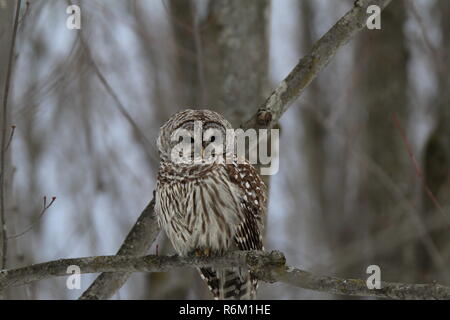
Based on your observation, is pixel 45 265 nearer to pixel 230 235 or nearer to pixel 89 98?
pixel 230 235

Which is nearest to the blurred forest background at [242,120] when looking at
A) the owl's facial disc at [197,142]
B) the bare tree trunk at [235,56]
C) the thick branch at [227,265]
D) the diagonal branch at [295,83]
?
the bare tree trunk at [235,56]

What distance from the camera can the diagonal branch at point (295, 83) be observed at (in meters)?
4.77

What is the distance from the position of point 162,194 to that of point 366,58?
4708mm

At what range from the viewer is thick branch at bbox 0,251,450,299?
329 centimetres

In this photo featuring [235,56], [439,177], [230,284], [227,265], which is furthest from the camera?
[439,177]

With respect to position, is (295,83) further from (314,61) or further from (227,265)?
(227,265)

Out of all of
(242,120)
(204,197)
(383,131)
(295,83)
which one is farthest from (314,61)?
(383,131)

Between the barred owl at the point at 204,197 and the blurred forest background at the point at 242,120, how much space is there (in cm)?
132

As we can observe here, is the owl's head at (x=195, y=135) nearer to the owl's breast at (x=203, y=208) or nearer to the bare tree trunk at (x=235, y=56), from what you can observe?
the owl's breast at (x=203, y=208)

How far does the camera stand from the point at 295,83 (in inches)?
192

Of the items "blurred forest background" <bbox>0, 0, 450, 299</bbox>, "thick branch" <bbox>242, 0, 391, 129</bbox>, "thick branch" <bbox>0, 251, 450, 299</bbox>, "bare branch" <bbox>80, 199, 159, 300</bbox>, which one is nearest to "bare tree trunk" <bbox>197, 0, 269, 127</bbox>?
"blurred forest background" <bbox>0, 0, 450, 299</bbox>

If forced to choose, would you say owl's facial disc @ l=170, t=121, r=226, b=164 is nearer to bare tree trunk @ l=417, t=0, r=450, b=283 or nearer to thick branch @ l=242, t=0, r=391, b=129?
thick branch @ l=242, t=0, r=391, b=129

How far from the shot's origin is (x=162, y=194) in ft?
14.4

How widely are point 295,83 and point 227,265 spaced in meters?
1.57
